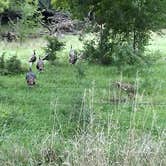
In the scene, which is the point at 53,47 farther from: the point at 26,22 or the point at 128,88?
the point at 26,22

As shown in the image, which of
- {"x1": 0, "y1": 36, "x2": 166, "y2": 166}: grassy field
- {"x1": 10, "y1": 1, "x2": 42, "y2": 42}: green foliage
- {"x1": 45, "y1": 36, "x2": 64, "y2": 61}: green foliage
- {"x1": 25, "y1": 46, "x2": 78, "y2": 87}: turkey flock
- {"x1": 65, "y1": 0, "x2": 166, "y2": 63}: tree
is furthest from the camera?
{"x1": 10, "y1": 1, "x2": 42, "y2": 42}: green foliage

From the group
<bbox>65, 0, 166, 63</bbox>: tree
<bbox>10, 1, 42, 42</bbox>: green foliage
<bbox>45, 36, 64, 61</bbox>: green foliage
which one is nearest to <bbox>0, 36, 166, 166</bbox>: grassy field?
<bbox>45, 36, 64, 61</bbox>: green foliage

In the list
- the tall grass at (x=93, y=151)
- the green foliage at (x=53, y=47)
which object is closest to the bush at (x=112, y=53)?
the green foliage at (x=53, y=47)

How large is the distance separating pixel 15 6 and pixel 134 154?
A: 2972 centimetres

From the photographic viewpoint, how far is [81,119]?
8.67 metres

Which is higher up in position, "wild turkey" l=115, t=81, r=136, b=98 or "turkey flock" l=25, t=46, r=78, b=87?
"turkey flock" l=25, t=46, r=78, b=87

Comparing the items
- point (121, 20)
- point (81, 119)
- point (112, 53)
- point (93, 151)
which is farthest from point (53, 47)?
point (93, 151)

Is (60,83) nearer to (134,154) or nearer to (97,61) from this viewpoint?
(97,61)

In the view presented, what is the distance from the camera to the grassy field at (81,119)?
671 cm

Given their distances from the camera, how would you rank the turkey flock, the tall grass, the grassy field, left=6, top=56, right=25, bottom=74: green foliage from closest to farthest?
the tall grass
the grassy field
the turkey flock
left=6, top=56, right=25, bottom=74: green foliage

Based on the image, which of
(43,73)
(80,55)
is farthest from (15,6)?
(43,73)

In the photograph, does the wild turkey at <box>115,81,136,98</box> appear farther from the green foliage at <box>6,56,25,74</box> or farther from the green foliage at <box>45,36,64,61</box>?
the green foliage at <box>45,36,64,61</box>

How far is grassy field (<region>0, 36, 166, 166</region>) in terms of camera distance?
671 centimetres

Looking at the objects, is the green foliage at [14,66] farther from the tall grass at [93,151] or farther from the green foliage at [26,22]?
the green foliage at [26,22]
